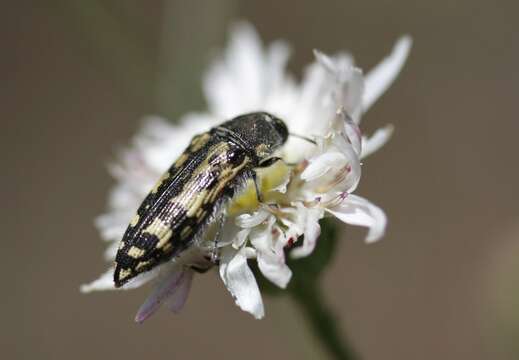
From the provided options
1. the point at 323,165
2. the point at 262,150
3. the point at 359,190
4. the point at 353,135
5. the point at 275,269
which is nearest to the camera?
the point at 275,269

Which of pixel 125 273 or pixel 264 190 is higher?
pixel 264 190

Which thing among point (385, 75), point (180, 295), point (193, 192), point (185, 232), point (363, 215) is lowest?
point (363, 215)

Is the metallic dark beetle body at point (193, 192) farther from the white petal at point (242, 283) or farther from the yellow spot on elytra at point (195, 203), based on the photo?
the white petal at point (242, 283)

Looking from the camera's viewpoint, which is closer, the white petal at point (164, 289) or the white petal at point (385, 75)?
the white petal at point (164, 289)

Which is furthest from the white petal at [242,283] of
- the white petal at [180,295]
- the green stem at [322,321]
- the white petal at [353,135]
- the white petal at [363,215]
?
the green stem at [322,321]

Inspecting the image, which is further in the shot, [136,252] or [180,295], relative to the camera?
[180,295]

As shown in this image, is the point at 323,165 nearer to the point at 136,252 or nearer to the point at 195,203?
the point at 195,203

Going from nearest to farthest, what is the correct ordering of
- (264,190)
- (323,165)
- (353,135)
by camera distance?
1. (353,135)
2. (323,165)
3. (264,190)

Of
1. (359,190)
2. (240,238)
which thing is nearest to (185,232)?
(240,238)
